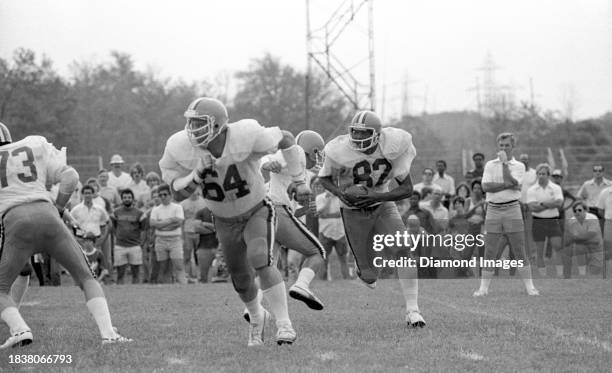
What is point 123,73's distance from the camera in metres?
48.0

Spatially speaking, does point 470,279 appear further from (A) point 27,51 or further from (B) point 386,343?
(A) point 27,51

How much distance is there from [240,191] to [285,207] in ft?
6.98

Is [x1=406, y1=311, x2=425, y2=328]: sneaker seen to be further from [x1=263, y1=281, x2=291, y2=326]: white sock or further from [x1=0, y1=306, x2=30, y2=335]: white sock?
[x1=0, y1=306, x2=30, y2=335]: white sock

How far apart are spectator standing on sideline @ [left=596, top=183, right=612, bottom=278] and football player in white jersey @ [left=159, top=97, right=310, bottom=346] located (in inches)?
348

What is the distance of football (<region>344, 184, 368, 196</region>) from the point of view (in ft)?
25.9

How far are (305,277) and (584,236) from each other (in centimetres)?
780

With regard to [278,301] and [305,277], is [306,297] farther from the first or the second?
[305,277]

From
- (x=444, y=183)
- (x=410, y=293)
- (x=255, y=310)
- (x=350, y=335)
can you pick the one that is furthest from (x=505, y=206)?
(x=255, y=310)

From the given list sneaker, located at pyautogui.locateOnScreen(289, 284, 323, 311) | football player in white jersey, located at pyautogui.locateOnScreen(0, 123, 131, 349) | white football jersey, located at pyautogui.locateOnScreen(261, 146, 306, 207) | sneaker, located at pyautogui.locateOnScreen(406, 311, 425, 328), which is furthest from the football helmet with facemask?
football player in white jersey, located at pyautogui.locateOnScreen(0, 123, 131, 349)

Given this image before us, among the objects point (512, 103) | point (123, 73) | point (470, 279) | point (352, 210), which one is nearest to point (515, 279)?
point (470, 279)

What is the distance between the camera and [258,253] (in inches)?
249

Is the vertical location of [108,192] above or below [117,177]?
below

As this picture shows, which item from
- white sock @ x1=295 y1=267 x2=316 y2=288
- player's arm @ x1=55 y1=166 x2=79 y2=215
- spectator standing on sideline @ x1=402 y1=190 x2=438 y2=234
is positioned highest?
player's arm @ x1=55 y1=166 x2=79 y2=215

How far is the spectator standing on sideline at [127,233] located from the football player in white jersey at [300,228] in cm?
603
